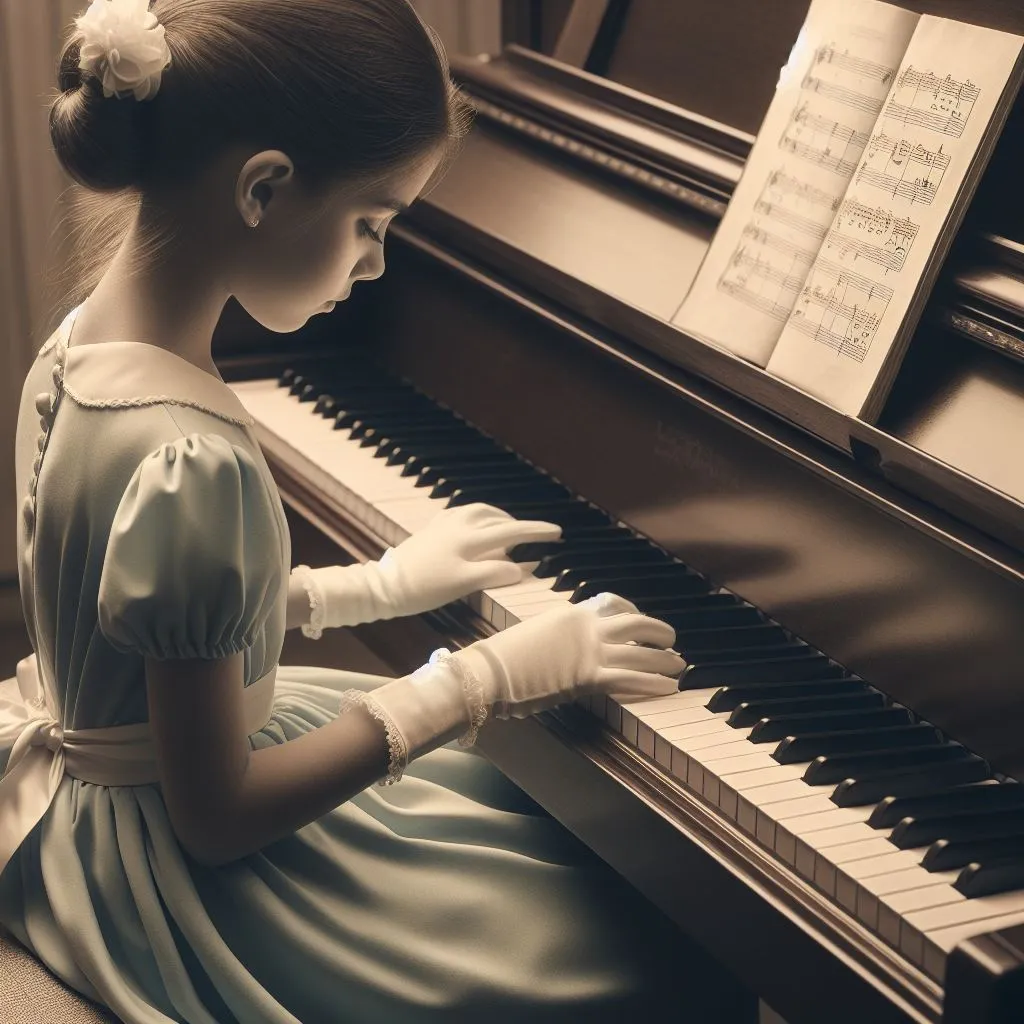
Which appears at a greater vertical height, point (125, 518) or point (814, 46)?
point (814, 46)

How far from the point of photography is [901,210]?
1596 mm

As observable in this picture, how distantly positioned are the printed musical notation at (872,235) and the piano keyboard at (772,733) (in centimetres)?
42

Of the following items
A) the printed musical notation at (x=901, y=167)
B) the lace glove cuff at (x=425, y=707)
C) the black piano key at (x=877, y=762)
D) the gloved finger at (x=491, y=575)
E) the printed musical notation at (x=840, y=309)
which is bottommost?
the lace glove cuff at (x=425, y=707)

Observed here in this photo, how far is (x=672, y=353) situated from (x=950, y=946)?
0.88m

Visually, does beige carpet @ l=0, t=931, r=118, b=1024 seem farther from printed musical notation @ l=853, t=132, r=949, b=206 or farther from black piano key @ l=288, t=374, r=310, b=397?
black piano key @ l=288, t=374, r=310, b=397

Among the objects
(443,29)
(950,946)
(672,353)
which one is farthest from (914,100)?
(443,29)

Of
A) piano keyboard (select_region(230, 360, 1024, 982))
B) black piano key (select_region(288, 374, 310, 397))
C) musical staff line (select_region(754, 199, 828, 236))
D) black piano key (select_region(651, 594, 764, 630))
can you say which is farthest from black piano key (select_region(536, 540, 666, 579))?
black piano key (select_region(288, 374, 310, 397))

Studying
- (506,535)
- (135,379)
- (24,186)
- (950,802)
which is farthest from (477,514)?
(24,186)

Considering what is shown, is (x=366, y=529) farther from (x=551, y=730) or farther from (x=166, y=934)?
(x=166, y=934)

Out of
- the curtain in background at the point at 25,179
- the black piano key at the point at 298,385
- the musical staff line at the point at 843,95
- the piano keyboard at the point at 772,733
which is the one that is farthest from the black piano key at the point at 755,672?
the curtain in background at the point at 25,179

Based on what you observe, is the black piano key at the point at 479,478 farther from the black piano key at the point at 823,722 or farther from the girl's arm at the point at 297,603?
the black piano key at the point at 823,722

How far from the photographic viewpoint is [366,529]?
2045 mm

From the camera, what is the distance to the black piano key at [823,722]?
1.45m

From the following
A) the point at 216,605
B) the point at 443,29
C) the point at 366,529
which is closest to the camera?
the point at 216,605
